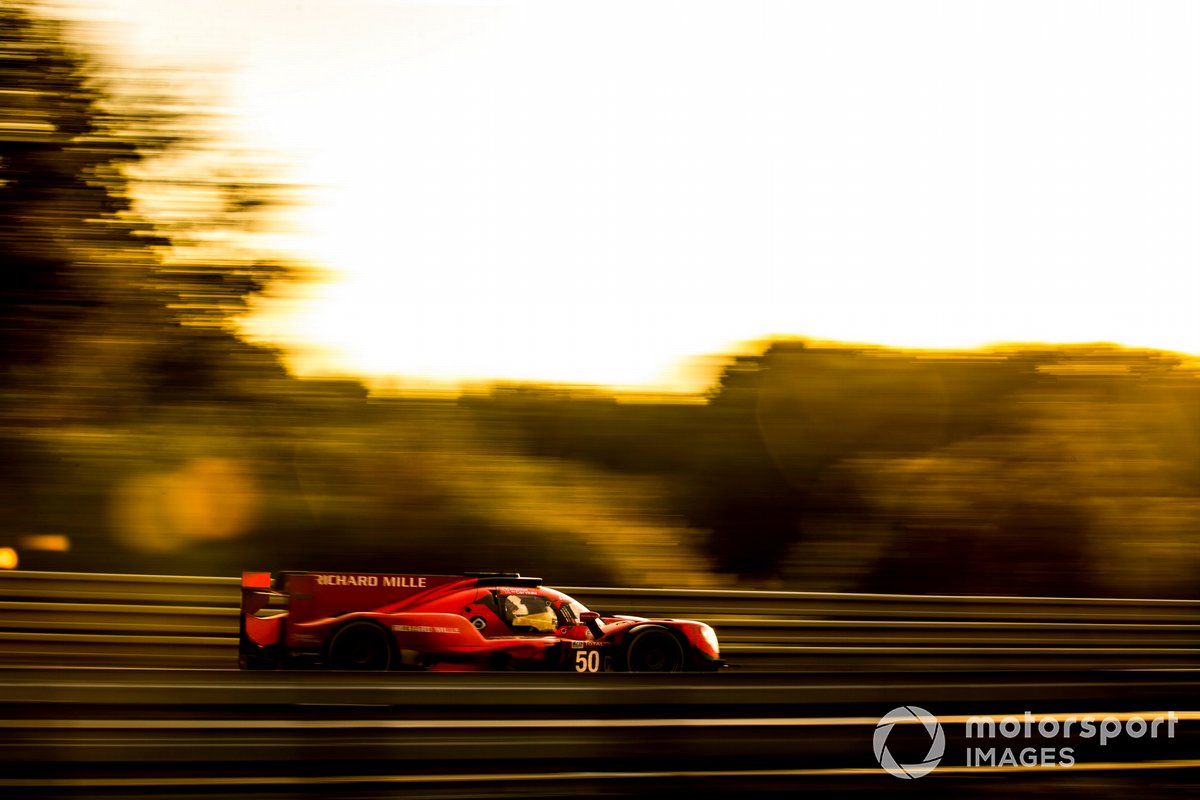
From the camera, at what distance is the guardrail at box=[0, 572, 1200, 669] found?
6.74 m

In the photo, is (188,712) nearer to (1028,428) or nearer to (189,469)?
(189,469)

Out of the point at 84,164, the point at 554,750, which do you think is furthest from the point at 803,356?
the point at 554,750

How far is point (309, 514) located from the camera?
9445mm

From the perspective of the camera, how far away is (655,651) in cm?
654

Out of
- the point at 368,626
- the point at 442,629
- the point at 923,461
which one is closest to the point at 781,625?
the point at 442,629

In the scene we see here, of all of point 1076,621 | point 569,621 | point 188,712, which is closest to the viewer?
point 188,712

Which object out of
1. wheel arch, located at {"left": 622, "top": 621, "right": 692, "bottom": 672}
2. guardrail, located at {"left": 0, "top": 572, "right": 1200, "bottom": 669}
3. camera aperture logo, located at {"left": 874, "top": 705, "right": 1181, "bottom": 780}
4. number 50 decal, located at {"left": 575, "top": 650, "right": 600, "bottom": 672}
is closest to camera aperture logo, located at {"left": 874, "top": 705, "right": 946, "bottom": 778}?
camera aperture logo, located at {"left": 874, "top": 705, "right": 1181, "bottom": 780}

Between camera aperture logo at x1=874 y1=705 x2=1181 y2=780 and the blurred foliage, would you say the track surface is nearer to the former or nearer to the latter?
camera aperture logo at x1=874 y1=705 x2=1181 y2=780

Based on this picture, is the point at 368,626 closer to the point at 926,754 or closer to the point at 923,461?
the point at 926,754

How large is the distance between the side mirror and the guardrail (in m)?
0.51

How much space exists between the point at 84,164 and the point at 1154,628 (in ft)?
32.1

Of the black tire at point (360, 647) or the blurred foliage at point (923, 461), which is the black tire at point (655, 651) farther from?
the blurred foliage at point (923, 461)

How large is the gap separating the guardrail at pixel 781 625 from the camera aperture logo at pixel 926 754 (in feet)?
11.1

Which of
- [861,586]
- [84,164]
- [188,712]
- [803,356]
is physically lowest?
[861,586]
